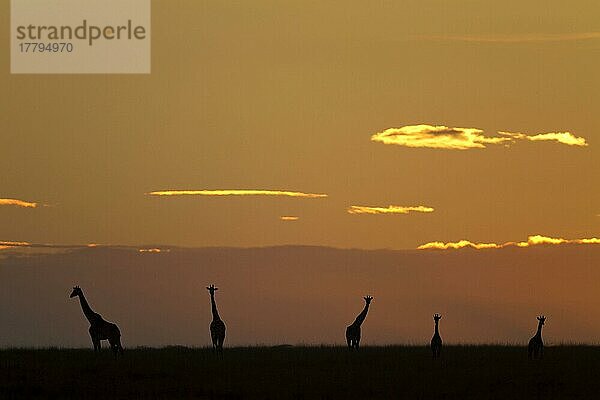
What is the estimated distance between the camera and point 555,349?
155 feet

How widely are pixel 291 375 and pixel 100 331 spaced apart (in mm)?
8165

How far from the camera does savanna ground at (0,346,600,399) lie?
116 feet

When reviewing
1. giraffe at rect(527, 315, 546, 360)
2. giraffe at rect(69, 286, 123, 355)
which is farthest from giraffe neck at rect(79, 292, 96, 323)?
giraffe at rect(527, 315, 546, 360)

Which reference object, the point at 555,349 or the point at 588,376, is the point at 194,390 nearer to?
the point at 588,376

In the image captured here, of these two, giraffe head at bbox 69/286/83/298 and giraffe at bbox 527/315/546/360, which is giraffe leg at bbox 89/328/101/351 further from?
giraffe at bbox 527/315/546/360

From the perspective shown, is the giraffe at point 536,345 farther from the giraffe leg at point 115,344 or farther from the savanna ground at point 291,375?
the giraffe leg at point 115,344

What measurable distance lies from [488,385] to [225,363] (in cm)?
821

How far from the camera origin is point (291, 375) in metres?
37.8

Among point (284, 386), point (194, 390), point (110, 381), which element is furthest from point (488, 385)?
point (110, 381)

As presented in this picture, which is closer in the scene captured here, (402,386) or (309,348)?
(402,386)

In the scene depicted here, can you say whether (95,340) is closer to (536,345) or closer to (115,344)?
(115,344)

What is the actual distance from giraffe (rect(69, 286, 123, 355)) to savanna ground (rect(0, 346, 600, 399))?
44cm

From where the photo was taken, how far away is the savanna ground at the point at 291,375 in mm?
35375

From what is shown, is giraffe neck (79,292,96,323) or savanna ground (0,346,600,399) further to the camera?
giraffe neck (79,292,96,323)
